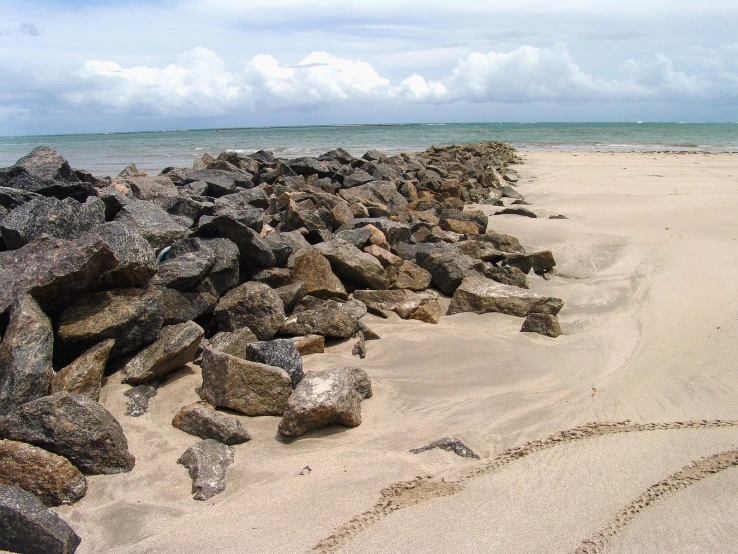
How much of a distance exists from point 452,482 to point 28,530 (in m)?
1.79

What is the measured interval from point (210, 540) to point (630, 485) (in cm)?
192

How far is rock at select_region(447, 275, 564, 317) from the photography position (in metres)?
5.18

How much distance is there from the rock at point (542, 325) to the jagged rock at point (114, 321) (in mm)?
2791

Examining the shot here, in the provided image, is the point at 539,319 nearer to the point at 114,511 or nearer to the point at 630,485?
the point at 630,485

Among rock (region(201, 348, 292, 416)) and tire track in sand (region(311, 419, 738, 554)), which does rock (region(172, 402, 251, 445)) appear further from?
tire track in sand (region(311, 419, 738, 554))

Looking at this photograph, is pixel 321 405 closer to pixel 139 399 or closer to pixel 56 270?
pixel 139 399

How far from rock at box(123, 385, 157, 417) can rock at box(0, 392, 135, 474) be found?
0.53 meters

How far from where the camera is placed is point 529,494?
2730mm

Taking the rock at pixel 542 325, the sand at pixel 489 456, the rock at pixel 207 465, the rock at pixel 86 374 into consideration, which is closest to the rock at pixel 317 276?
the sand at pixel 489 456

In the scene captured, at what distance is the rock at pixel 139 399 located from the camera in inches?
136

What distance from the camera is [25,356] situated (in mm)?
3215

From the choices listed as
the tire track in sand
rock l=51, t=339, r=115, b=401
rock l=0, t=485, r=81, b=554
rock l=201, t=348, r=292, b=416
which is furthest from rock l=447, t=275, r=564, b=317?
rock l=0, t=485, r=81, b=554

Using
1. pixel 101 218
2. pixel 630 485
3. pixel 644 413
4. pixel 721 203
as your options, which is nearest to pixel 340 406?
pixel 630 485

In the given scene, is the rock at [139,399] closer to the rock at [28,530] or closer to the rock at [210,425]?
the rock at [210,425]
